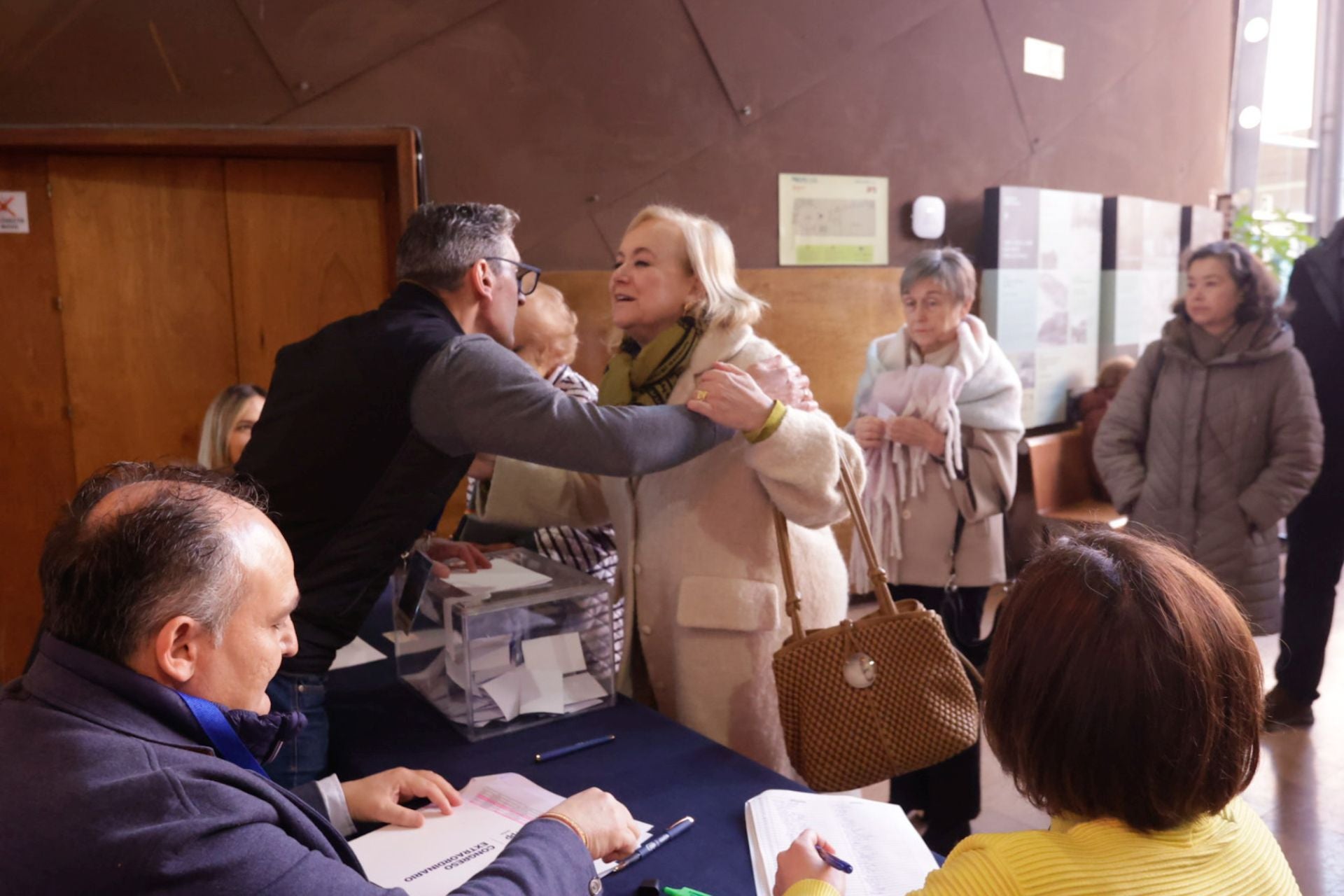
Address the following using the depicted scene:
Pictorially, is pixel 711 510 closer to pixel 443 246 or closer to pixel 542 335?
pixel 443 246

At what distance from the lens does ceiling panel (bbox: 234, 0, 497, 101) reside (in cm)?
347

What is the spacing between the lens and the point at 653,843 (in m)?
1.31

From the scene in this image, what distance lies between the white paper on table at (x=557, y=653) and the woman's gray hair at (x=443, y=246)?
68 centimetres

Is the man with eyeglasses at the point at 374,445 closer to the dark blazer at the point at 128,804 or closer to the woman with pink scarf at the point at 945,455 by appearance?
the dark blazer at the point at 128,804

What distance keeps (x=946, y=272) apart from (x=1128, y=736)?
2.31 m

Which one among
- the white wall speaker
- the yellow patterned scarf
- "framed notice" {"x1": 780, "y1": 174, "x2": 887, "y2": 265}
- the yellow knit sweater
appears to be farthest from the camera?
the white wall speaker

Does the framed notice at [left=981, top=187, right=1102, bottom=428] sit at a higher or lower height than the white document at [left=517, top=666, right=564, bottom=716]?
higher

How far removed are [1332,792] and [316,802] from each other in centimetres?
322

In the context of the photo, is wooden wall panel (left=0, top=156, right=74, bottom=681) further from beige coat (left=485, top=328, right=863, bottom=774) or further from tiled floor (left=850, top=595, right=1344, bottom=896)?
tiled floor (left=850, top=595, right=1344, bottom=896)

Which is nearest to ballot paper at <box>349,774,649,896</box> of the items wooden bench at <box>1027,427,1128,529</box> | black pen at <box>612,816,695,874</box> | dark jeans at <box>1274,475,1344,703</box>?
black pen at <box>612,816,695,874</box>

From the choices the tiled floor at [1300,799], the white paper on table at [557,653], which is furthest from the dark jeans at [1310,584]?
the white paper on table at [557,653]

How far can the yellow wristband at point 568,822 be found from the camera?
1147mm

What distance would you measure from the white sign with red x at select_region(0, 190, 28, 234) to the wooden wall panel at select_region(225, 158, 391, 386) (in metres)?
0.67

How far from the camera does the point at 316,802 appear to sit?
1.39 meters
